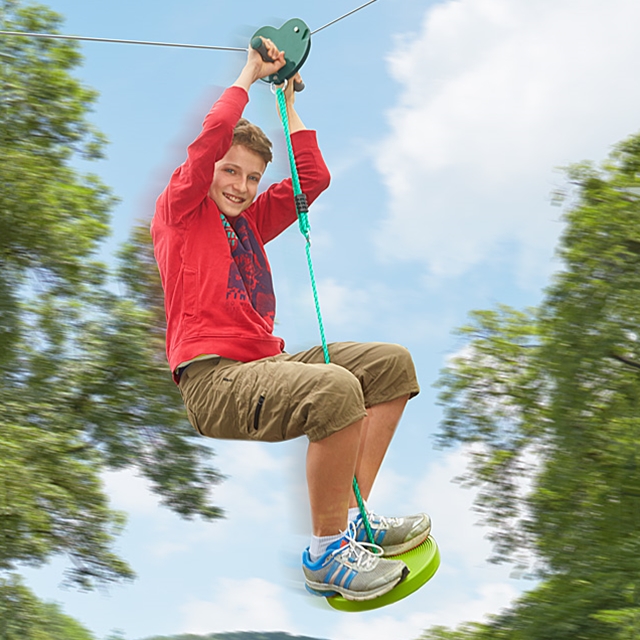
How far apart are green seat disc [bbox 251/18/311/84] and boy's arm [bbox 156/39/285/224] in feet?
0.13

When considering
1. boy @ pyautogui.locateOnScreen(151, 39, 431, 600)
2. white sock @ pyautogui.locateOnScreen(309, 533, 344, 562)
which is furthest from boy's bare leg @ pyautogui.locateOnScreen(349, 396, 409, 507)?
white sock @ pyautogui.locateOnScreen(309, 533, 344, 562)

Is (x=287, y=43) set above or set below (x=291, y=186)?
above

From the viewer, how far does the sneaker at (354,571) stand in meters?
2.43

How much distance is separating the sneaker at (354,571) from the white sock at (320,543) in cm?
1

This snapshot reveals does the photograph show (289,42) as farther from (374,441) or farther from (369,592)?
(369,592)

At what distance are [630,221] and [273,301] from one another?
5.17 meters

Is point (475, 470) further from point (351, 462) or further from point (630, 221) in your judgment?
point (351, 462)

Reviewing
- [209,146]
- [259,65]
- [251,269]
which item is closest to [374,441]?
[251,269]

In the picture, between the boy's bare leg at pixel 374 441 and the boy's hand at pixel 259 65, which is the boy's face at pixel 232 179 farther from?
the boy's bare leg at pixel 374 441

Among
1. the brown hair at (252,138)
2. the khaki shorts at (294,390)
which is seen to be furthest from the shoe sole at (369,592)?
the brown hair at (252,138)

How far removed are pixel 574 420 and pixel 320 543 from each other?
199 inches

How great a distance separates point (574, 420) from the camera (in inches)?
279

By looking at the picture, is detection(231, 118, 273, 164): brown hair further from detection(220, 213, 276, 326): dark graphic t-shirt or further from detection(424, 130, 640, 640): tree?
detection(424, 130, 640, 640): tree

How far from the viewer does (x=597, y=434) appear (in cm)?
702
